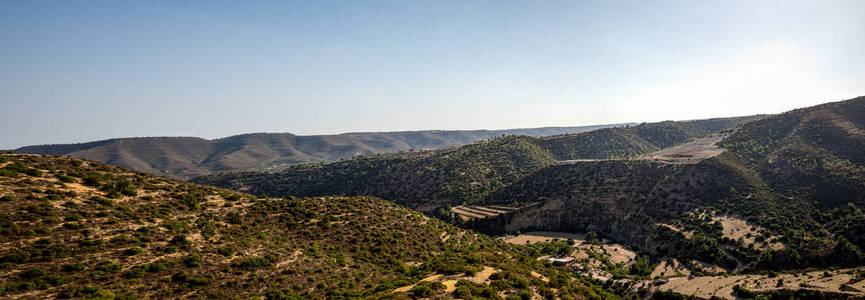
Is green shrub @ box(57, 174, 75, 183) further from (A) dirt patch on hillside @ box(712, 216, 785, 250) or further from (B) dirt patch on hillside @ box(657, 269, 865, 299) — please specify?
(A) dirt patch on hillside @ box(712, 216, 785, 250)

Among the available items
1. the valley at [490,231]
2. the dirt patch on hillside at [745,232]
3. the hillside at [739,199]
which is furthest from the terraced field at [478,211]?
the dirt patch on hillside at [745,232]

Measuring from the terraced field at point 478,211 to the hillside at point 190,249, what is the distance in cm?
4412

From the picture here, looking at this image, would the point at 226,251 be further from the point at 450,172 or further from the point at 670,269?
the point at 450,172

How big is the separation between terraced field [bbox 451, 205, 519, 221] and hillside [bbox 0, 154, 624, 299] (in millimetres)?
44116

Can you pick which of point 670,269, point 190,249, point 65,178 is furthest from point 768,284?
point 65,178

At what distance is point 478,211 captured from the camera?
285 feet

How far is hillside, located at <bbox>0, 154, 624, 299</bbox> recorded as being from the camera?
1961 cm

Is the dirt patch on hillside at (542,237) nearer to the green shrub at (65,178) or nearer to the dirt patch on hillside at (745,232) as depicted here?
the dirt patch on hillside at (745,232)

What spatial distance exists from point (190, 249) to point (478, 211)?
228 ft

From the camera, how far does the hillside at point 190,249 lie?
64.3 feet

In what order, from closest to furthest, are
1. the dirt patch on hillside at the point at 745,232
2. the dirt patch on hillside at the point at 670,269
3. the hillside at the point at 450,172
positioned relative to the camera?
the dirt patch on hillside at the point at 745,232
the dirt patch on hillside at the point at 670,269
the hillside at the point at 450,172

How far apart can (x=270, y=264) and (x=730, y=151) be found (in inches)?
4382

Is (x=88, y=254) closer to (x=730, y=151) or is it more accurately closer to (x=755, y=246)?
(x=755, y=246)

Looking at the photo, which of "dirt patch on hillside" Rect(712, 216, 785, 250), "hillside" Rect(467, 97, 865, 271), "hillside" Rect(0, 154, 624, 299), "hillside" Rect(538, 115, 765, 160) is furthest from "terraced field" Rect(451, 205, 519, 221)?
"hillside" Rect(538, 115, 765, 160)
